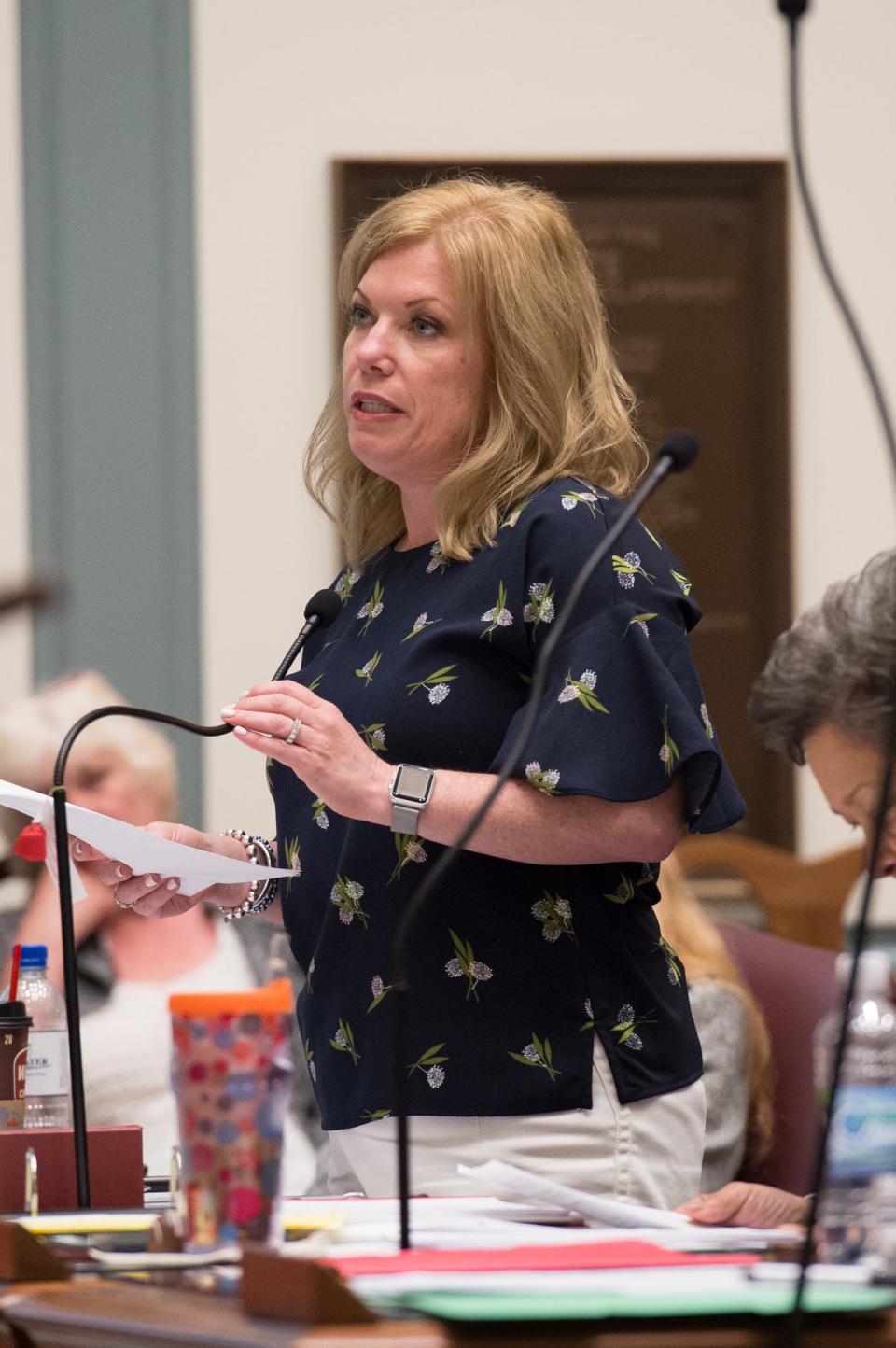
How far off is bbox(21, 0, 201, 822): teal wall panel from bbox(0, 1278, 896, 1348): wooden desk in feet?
8.52

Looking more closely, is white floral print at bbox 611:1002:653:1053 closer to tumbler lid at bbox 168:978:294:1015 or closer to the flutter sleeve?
the flutter sleeve

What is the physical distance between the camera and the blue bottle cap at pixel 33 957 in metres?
1.63

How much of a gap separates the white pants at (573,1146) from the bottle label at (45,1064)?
0.30 meters

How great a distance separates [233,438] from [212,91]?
0.67 m

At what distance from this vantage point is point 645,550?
5.63ft

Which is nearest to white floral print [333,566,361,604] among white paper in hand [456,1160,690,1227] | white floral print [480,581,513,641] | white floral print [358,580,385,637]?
white floral print [358,580,385,637]

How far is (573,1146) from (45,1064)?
1.50ft

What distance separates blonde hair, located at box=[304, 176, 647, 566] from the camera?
1774 millimetres

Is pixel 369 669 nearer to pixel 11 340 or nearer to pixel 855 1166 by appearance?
pixel 855 1166

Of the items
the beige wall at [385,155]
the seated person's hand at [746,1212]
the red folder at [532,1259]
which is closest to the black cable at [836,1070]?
the red folder at [532,1259]

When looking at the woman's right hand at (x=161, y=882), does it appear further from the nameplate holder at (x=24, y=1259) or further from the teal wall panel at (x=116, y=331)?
the teal wall panel at (x=116, y=331)

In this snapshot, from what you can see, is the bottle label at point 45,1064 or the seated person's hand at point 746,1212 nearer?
the seated person's hand at point 746,1212

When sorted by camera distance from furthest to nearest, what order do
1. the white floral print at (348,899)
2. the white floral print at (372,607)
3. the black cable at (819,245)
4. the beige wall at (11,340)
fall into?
the beige wall at (11,340) → the white floral print at (372,607) → the white floral print at (348,899) → the black cable at (819,245)

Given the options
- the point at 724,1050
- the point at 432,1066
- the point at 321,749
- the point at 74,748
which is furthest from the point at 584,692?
the point at 74,748
